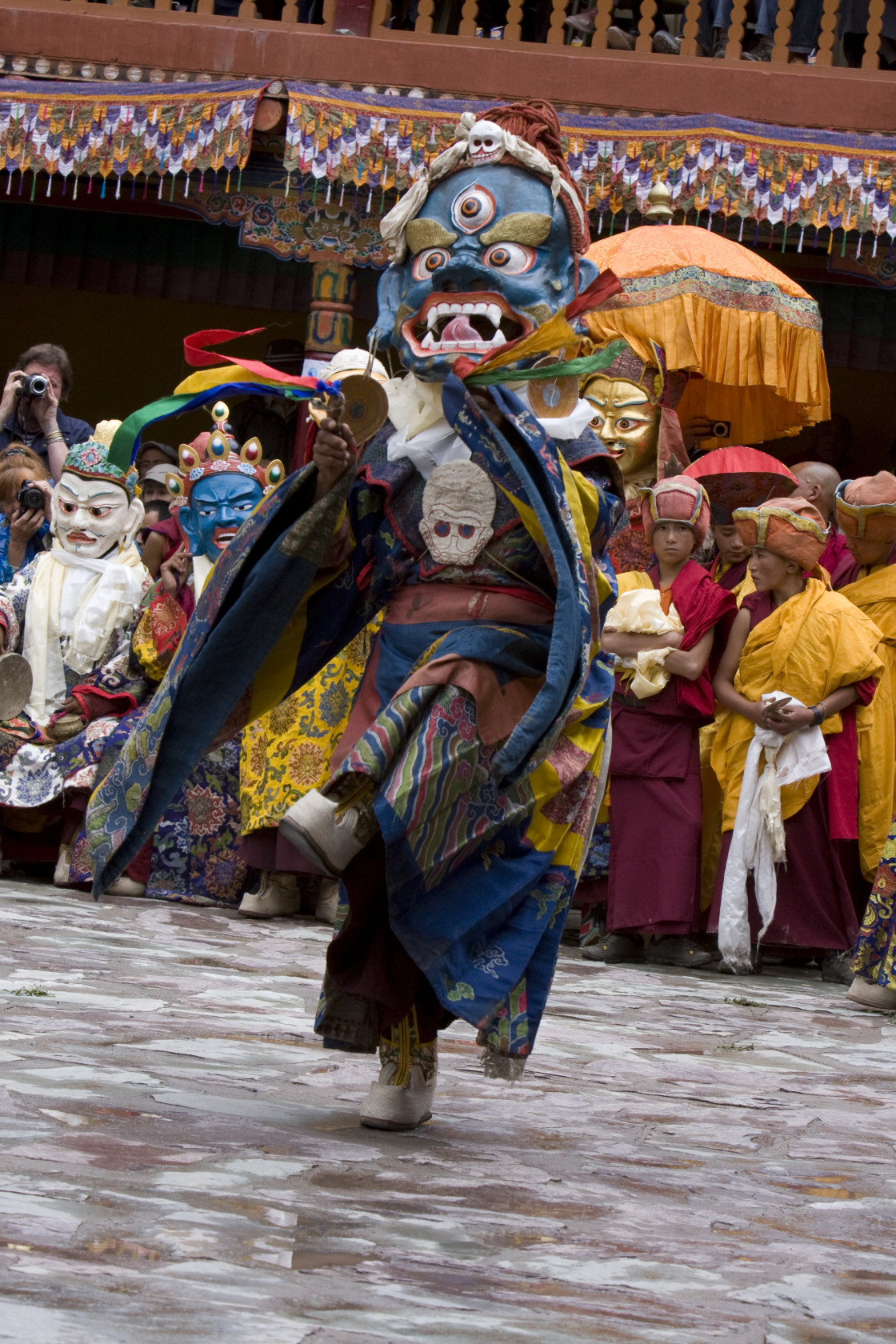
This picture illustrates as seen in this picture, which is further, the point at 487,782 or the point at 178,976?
the point at 178,976

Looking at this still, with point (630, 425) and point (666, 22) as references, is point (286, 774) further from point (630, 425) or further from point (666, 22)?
point (666, 22)

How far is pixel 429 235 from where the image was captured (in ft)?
11.3

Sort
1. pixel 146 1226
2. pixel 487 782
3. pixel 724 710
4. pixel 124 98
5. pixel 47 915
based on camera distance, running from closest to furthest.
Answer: pixel 146 1226, pixel 487 782, pixel 47 915, pixel 724 710, pixel 124 98

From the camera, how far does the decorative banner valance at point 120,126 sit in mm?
8789

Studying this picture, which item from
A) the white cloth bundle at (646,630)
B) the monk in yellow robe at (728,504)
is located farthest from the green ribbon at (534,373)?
the monk in yellow robe at (728,504)

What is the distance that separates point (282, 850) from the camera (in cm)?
656

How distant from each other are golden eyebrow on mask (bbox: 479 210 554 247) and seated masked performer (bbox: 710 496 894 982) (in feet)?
9.74

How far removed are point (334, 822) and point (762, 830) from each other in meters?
3.35

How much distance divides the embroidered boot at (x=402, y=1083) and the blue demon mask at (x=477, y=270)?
47.4 inches

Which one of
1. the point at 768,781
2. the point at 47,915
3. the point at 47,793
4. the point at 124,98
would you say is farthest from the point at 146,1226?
the point at 124,98

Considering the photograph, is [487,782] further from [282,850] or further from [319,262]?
[319,262]

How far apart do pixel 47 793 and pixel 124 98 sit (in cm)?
387

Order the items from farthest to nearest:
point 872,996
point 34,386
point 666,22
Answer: point 666,22 < point 34,386 < point 872,996

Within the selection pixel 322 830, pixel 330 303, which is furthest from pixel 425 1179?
pixel 330 303
